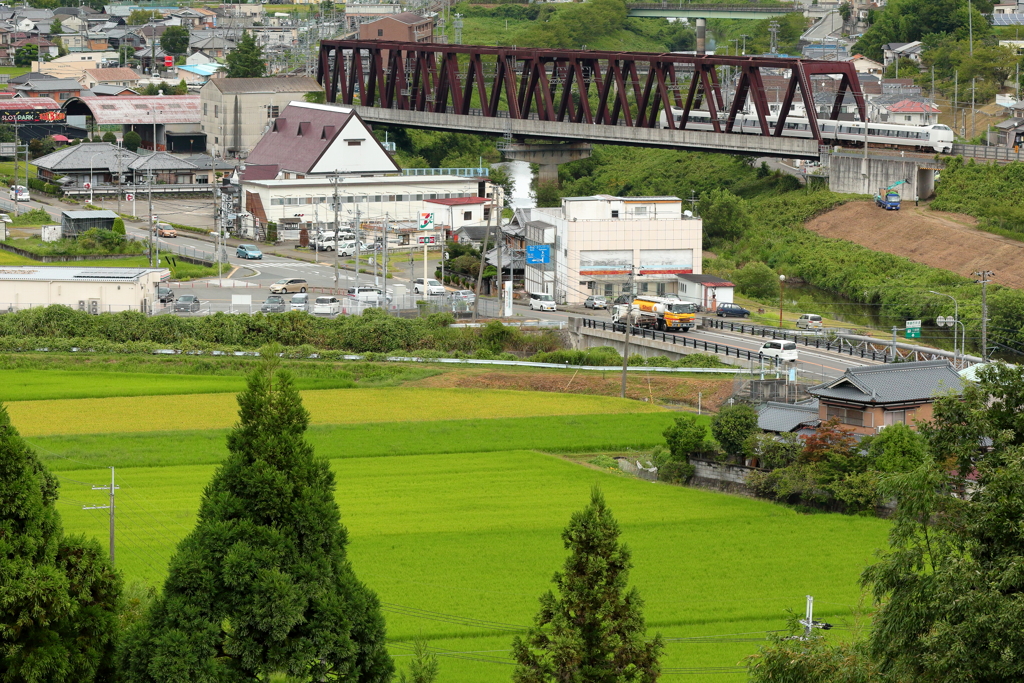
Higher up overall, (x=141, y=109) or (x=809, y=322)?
(x=141, y=109)

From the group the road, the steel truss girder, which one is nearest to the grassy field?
the road

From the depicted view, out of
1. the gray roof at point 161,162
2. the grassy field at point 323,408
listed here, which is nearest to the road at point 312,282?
the grassy field at point 323,408

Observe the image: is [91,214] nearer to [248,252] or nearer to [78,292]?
[248,252]

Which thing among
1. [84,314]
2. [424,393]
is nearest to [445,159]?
[84,314]

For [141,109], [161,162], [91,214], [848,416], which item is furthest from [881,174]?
[141,109]

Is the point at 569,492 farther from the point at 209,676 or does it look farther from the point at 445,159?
the point at 445,159

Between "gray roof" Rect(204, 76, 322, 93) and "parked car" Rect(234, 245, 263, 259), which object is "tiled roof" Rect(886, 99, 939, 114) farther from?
"gray roof" Rect(204, 76, 322, 93)

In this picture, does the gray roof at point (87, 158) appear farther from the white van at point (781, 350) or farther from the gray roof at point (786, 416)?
the gray roof at point (786, 416)
